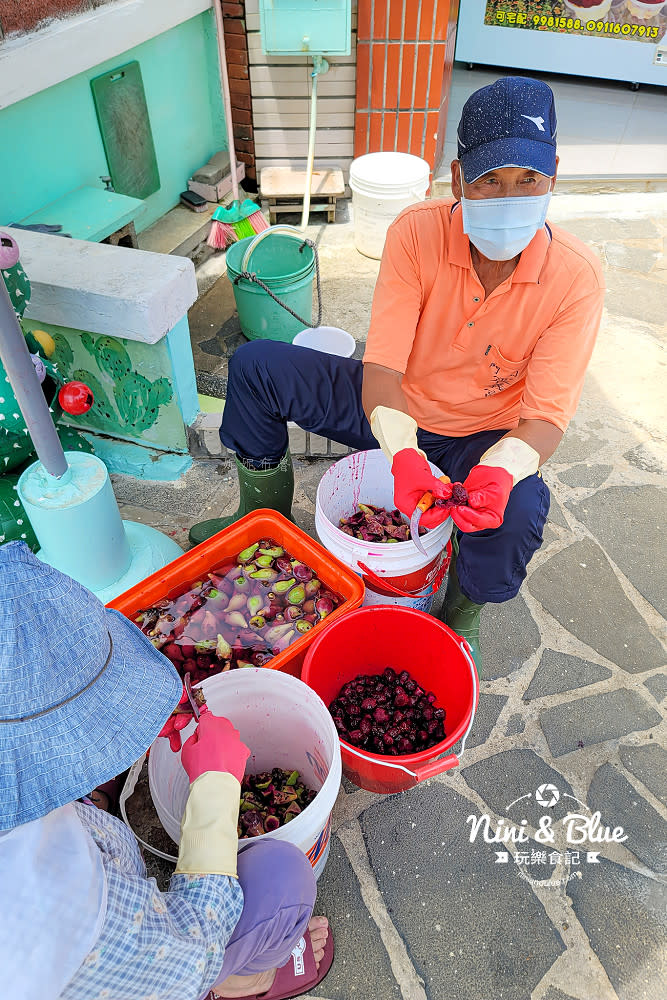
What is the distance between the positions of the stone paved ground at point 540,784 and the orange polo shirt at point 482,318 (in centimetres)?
98

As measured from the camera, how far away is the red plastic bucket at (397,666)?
6.04ft

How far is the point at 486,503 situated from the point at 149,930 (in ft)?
4.09

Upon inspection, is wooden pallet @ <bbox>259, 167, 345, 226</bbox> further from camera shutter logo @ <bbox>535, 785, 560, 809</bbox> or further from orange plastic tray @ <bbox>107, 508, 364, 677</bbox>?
camera shutter logo @ <bbox>535, 785, 560, 809</bbox>

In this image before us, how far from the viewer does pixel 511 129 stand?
176cm

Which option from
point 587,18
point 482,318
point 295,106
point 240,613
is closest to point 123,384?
point 240,613

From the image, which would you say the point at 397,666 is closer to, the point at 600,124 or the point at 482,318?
the point at 482,318

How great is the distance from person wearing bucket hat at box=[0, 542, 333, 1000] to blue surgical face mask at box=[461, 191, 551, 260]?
56.5 inches

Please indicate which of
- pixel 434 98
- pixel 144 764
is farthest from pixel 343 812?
pixel 434 98

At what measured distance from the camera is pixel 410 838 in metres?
2.07

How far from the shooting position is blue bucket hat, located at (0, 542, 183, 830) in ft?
3.49

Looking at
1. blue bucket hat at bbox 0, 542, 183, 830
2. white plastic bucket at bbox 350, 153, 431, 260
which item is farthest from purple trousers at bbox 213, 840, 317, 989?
white plastic bucket at bbox 350, 153, 431, 260

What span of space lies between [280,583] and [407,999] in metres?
1.20

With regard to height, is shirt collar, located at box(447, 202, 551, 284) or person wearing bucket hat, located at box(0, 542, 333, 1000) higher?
shirt collar, located at box(447, 202, 551, 284)

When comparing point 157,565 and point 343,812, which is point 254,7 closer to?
point 157,565
